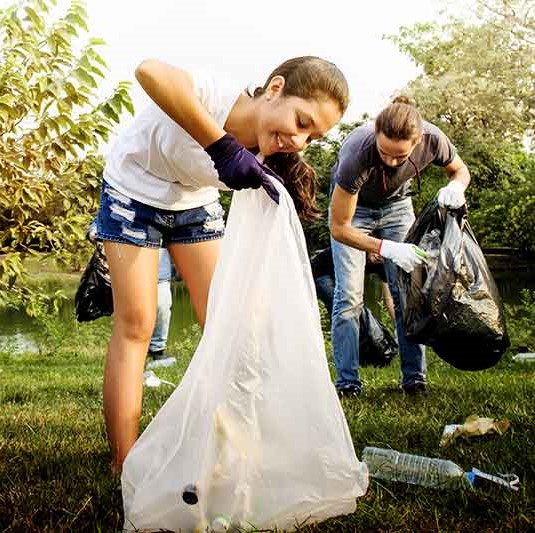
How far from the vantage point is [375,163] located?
3121 mm

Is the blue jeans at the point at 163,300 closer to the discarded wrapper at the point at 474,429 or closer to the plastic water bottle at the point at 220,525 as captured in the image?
the discarded wrapper at the point at 474,429

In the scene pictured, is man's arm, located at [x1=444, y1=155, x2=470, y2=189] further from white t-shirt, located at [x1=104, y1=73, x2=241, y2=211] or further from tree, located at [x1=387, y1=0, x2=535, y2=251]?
tree, located at [x1=387, y1=0, x2=535, y2=251]

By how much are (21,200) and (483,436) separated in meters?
3.52

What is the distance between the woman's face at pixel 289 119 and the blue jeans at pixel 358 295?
5.57ft

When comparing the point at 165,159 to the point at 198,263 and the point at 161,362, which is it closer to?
the point at 198,263

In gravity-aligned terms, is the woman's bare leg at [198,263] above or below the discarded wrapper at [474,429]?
above

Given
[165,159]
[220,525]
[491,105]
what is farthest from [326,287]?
[491,105]

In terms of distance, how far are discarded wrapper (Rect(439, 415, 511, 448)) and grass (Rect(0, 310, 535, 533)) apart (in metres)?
0.03

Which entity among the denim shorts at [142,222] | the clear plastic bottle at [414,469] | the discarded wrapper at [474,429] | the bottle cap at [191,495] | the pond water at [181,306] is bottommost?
the pond water at [181,306]

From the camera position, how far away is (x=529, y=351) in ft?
19.9

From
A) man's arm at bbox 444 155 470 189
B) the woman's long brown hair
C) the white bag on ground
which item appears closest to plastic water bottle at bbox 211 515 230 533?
the white bag on ground

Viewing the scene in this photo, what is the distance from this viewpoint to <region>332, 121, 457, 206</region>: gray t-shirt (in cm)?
305

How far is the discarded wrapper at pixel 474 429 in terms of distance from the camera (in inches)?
89.4

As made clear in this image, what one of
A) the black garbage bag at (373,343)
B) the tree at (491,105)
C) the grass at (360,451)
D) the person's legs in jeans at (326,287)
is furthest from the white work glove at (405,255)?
the tree at (491,105)
